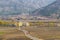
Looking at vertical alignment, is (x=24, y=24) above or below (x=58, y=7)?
below

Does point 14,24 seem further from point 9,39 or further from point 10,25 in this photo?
point 9,39

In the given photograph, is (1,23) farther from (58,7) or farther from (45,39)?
Answer: (58,7)

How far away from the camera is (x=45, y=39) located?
45.1 meters

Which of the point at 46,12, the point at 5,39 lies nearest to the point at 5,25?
the point at 5,39

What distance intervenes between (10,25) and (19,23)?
14.1ft

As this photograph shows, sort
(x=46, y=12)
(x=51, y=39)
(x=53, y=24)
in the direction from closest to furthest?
(x=51, y=39) < (x=53, y=24) < (x=46, y=12)

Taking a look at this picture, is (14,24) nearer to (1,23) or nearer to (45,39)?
(1,23)

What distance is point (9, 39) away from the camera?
45.8 metres

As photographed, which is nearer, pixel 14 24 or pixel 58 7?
pixel 14 24

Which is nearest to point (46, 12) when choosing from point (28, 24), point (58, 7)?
point (58, 7)

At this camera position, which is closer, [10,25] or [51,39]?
[51,39]

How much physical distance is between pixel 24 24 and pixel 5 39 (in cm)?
4644

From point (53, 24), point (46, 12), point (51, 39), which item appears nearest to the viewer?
point (51, 39)

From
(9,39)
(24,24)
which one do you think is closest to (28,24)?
(24,24)
